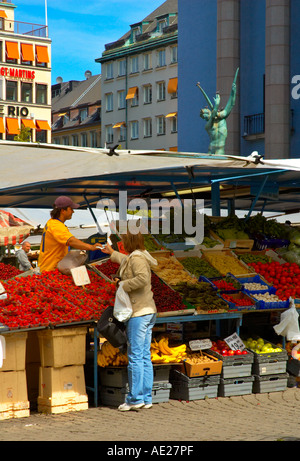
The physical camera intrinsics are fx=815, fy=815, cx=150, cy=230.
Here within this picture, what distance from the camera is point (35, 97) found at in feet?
241

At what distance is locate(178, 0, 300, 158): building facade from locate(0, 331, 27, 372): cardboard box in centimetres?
2175

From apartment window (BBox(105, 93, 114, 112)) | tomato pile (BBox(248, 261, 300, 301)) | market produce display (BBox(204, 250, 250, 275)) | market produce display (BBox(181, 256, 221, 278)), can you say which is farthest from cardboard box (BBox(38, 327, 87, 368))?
apartment window (BBox(105, 93, 114, 112))

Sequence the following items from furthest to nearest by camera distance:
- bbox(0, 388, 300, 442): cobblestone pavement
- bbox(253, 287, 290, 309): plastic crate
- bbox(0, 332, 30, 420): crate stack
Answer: bbox(253, 287, 290, 309): plastic crate
bbox(0, 332, 30, 420): crate stack
bbox(0, 388, 300, 442): cobblestone pavement

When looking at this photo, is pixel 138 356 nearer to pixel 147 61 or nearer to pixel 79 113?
pixel 147 61

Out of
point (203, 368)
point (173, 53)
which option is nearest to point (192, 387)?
point (203, 368)

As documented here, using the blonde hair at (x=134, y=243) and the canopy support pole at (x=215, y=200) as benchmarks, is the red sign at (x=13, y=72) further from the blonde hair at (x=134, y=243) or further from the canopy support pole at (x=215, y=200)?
the blonde hair at (x=134, y=243)

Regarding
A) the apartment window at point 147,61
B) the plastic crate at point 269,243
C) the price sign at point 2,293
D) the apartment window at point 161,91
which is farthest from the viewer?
the apartment window at point 147,61

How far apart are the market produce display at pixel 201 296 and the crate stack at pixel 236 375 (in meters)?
0.53

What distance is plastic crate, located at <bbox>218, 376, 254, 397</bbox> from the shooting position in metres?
9.46

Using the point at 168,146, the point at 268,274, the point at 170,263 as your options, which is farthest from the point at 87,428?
the point at 168,146

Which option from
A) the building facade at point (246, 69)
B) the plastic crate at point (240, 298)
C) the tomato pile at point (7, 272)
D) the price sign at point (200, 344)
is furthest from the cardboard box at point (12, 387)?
the building facade at point (246, 69)

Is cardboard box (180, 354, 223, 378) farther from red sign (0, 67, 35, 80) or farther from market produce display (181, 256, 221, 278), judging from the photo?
red sign (0, 67, 35, 80)

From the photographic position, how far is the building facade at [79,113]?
3292 inches

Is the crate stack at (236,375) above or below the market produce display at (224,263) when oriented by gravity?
below
